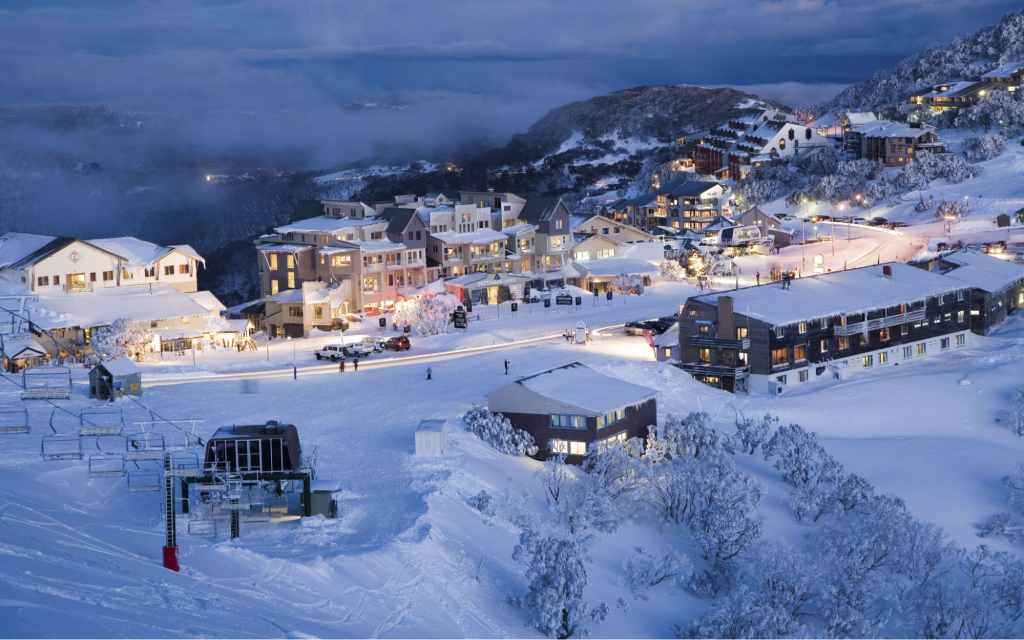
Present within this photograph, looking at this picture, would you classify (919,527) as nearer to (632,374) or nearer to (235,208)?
(632,374)

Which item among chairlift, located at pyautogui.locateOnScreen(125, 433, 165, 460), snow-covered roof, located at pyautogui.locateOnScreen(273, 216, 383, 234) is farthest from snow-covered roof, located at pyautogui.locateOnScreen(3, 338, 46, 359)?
snow-covered roof, located at pyautogui.locateOnScreen(273, 216, 383, 234)

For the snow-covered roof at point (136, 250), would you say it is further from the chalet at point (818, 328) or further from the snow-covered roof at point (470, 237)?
the chalet at point (818, 328)

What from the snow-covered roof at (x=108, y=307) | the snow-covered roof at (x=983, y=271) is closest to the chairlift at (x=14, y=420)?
the snow-covered roof at (x=108, y=307)

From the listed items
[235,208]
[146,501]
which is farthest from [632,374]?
[235,208]

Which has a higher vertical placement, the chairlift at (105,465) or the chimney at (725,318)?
the chimney at (725,318)

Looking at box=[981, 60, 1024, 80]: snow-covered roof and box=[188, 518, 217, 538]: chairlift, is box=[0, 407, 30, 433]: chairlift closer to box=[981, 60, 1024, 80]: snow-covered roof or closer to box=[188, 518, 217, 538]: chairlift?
box=[188, 518, 217, 538]: chairlift

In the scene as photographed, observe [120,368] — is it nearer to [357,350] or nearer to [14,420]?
[14,420]

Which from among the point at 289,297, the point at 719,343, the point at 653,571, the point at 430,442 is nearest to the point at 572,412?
the point at 430,442
